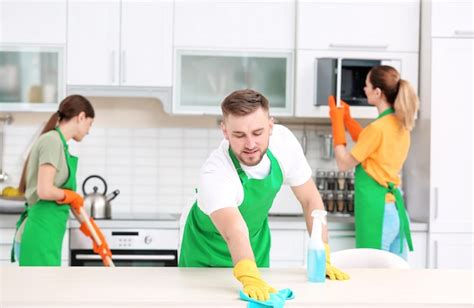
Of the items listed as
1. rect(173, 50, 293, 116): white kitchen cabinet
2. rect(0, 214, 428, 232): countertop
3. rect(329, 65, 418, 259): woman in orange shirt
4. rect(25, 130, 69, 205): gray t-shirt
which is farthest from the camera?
rect(173, 50, 293, 116): white kitchen cabinet

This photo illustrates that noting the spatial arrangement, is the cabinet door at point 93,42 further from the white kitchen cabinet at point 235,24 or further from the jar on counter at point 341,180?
the jar on counter at point 341,180

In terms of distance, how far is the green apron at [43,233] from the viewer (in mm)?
3781

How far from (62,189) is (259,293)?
1.97 meters

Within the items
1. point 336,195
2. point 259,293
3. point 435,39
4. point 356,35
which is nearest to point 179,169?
point 336,195

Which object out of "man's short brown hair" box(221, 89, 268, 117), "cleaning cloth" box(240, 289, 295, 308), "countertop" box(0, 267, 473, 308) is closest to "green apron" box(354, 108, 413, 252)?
"countertop" box(0, 267, 473, 308)

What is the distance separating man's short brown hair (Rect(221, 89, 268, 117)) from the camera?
2.29m

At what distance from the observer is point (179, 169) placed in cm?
476

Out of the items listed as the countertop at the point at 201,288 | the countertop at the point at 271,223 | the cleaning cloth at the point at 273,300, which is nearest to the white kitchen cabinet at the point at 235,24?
the countertop at the point at 271,223

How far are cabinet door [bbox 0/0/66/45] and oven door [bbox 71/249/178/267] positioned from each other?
118 cm

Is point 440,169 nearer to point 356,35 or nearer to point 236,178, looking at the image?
point 356,35

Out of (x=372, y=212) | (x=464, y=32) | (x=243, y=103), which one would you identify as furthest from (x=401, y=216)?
(x=243, y=103)

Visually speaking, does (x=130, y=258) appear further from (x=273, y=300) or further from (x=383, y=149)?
(x=273, y=300)

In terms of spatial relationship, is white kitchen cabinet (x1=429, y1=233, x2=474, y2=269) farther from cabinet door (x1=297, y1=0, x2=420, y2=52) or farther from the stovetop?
the stovetop

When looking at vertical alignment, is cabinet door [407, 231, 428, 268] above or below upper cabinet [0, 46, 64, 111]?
below
